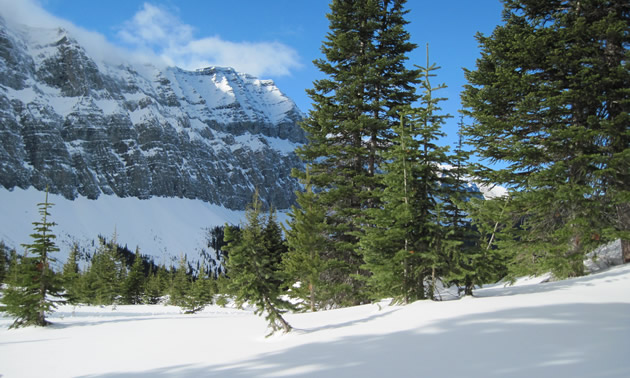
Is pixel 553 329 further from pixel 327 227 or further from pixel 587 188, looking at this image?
pixel 327 227

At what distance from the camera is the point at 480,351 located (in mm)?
4305

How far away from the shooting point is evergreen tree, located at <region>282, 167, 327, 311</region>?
1266 centimetres

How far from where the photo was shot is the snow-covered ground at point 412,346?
394 cm

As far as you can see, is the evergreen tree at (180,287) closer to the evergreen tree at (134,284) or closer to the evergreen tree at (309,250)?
the evergreen tree at (134,284)

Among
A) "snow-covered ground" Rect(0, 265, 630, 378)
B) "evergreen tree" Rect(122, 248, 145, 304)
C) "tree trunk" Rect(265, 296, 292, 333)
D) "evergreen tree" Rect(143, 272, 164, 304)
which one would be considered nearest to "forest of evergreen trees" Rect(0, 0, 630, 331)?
"tree trunk" Rect(265, 296, 292, 333)

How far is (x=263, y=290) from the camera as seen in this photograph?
23.9 ft

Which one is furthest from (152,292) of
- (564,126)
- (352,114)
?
(564,126)

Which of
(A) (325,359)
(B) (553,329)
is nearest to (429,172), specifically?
(B) (553,329)

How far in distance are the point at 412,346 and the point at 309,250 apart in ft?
27.8

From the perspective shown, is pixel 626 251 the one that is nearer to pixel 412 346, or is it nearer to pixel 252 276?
pixel 412 346

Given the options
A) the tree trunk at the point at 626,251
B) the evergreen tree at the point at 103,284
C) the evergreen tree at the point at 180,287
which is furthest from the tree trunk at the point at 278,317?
the evergreen tree at the point at 103,284

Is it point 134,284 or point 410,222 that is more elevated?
point 410,222

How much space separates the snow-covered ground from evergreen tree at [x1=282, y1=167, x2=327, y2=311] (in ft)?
11.7

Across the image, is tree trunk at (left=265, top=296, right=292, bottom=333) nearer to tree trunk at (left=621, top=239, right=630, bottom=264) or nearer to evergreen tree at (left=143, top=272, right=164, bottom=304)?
tree trunk at (left=621, top=239, right=630, bottom=264)
